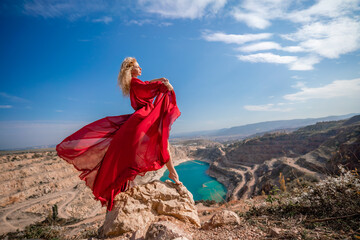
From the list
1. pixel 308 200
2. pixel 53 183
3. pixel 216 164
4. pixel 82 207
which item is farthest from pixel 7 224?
pixel 216 164

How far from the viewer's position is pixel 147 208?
2.98 meters

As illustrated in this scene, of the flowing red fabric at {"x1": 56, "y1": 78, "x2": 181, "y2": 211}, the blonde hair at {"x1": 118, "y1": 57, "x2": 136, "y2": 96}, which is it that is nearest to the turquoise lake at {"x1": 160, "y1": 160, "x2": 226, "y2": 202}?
the flowing red fabric at {"x1": 56, "y1": 78, "x2": 181, "y2": 211}

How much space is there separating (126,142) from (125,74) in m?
1.24

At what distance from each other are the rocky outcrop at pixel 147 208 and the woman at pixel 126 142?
0.21 metres

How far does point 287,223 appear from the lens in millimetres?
2336

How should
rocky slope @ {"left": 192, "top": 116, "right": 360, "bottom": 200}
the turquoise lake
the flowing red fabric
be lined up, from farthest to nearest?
the turquoise lake, rocky slope @ {"left": 192, "top": 116, "right": 360, "bottom": 200}, the flowing red fabric

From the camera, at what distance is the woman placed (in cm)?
278

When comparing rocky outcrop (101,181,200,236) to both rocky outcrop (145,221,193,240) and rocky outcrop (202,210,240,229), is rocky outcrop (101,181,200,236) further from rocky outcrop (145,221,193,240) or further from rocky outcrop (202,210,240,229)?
rocky outcrop (145,221,193,240)

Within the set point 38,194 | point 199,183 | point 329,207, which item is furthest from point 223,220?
point 199,183

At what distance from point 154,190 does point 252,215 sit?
77.7 inches

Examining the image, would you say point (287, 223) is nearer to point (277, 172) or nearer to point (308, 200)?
point (308, 200)

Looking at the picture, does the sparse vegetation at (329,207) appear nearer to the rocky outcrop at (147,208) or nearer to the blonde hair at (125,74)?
the rocky outcrop at (147,208)

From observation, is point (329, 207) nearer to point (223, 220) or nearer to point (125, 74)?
point (223, 220)

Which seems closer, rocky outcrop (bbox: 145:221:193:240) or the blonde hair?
rocky outcrop (bbox: 145:221:193:240)
